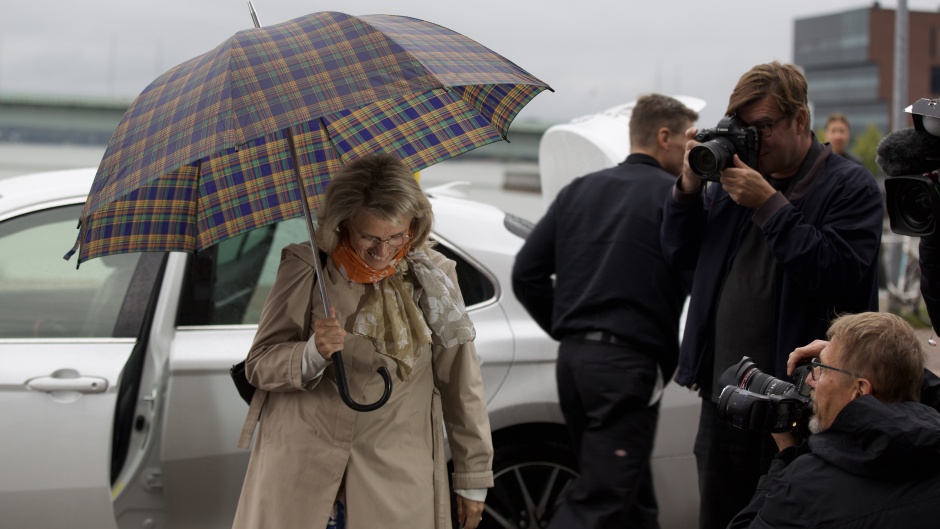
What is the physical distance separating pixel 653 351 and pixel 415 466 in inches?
50.5

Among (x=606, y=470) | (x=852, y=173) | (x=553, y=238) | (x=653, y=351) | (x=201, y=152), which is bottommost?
(x=606, y=470)

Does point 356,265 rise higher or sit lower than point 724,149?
lower

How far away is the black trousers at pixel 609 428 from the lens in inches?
145

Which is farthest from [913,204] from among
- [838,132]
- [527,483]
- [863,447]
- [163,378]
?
[838,132]

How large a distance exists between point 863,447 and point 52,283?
117 inches

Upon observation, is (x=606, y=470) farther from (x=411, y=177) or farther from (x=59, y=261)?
(x=59, y=261)

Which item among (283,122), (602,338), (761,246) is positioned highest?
(283,122)

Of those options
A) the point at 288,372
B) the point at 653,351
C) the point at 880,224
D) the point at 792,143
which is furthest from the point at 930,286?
the point at 288,372

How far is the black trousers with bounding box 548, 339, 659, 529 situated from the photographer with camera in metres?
0.45

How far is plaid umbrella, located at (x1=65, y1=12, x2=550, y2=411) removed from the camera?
227cm

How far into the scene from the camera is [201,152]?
2.15 metres

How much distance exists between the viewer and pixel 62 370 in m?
3.59

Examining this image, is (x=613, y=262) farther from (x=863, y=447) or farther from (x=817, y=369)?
(x=863, y=447)

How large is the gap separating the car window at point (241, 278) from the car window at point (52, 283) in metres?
0.25
